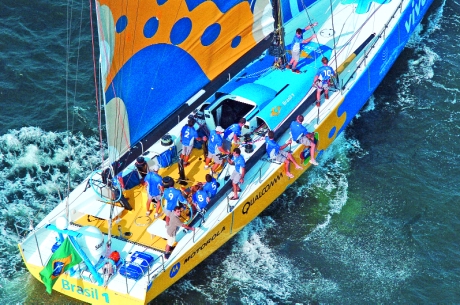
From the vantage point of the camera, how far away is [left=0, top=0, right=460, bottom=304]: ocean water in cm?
1917

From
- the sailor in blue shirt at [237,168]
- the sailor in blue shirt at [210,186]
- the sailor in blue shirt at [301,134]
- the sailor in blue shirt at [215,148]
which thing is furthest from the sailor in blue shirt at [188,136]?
the sailor in blue shirt at [301,134]

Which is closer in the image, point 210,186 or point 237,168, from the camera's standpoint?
point 210,186

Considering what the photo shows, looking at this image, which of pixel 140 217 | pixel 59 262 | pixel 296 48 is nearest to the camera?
pixel 59 262

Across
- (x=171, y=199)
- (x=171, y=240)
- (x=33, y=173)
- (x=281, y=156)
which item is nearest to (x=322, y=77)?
(x=281, y=156)

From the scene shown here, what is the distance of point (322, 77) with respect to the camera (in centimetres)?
2173

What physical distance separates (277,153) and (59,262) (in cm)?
622

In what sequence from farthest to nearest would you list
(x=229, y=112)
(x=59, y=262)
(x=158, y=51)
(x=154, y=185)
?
(x=229, y=112), (x=154, y=185), (x=158, y=51), (x=59, y=262)

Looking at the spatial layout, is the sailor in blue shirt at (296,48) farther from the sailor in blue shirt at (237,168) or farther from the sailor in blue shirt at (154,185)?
the sailor in blue shirt at (154,185)

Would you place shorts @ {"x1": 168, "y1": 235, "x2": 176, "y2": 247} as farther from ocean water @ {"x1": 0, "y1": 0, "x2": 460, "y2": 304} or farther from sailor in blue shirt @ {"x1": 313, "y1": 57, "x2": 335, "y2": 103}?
sailor in blue shirt @ {"x1": 313, "y1": 57, "x2": 335, "y2": 103}

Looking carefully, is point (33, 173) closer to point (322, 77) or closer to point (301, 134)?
point (301, 134)

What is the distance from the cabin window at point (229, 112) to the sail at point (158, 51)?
1.15 m

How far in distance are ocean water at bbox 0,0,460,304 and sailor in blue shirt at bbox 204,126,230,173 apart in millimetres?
2036

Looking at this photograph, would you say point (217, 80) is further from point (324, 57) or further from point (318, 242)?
point (318, 242)

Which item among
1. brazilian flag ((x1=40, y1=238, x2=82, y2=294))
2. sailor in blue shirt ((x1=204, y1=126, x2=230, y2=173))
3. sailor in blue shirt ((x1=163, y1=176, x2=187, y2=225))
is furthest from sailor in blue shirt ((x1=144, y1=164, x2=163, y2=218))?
brazilian flag ((x1=40, y1=238, x2=82, y2=294))
